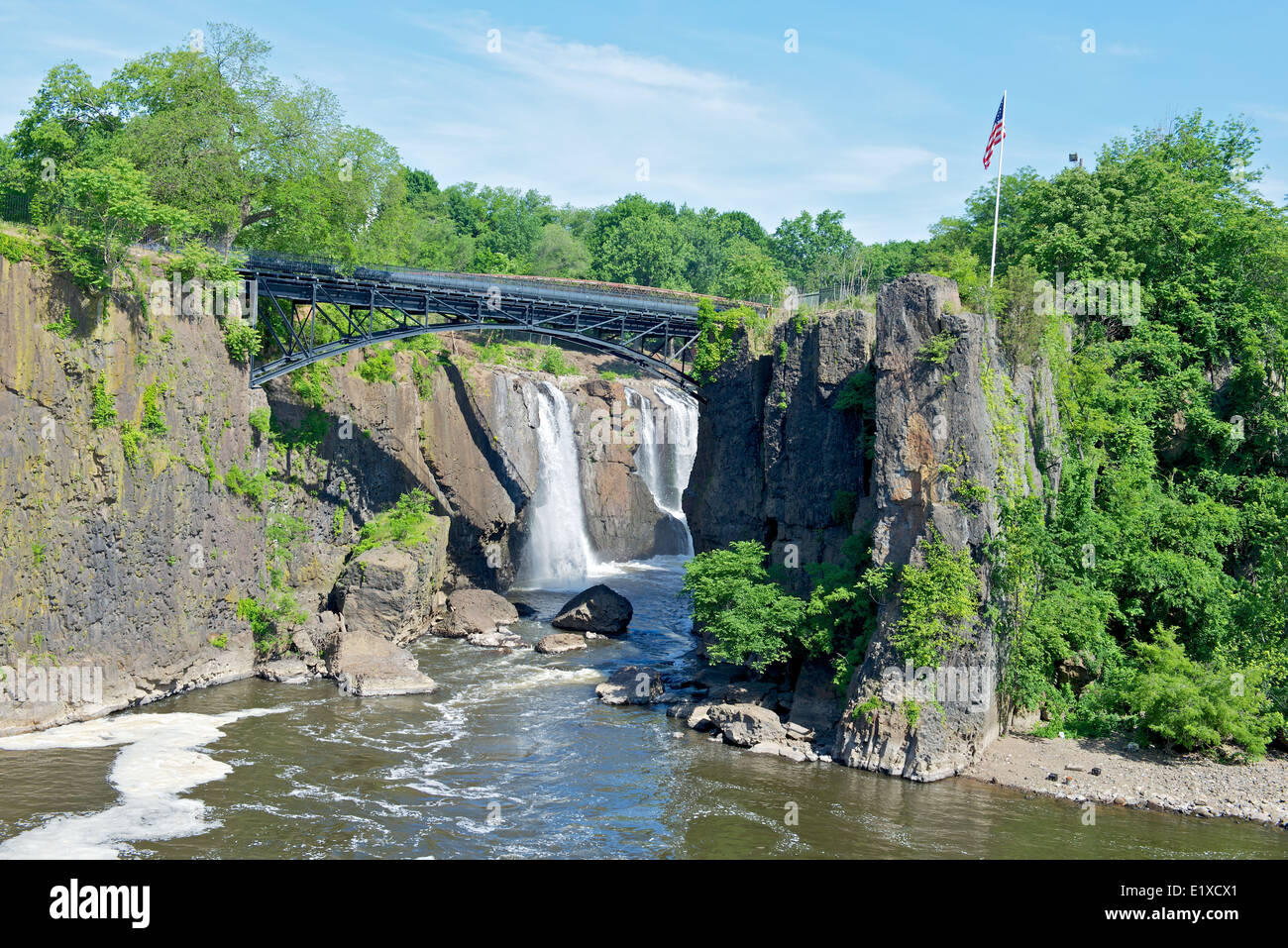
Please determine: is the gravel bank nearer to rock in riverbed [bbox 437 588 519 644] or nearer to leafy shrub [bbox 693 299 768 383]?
leafy shrub [bbox 693 299 768 383]

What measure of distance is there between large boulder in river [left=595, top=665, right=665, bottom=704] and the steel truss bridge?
43.8 ft

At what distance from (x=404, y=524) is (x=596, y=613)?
867 centimetres

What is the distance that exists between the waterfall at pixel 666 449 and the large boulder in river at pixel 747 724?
3023 cm

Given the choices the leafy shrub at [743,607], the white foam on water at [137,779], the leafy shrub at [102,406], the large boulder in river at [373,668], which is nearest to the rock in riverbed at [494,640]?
the large boulder in river at [373,668]

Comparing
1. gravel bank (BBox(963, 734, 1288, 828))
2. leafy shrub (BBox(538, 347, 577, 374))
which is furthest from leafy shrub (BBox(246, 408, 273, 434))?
leafy shrub (BBox(538, 347, 577, 374))

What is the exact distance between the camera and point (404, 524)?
4247cm

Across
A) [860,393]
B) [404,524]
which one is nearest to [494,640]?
[404,524]

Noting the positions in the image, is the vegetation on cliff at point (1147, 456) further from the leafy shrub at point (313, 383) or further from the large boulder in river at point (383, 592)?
the leafy shrub at point (313, 383)

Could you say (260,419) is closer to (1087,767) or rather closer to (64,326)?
(64,326)

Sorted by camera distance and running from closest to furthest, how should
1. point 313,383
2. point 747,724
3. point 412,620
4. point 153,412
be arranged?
point 747,724, point 153,412, point 412,620, point 313,383

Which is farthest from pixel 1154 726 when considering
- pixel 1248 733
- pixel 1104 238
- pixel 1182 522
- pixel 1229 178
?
pixel 1229 178

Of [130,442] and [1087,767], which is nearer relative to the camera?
[1087,767]

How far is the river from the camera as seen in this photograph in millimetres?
22906
